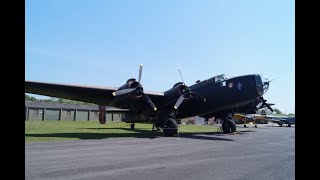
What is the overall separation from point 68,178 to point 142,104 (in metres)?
15.5

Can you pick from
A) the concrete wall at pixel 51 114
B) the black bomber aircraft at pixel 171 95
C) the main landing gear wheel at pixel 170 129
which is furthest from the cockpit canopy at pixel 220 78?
the concrete wall at pixel 51 114

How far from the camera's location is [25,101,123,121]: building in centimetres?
7492

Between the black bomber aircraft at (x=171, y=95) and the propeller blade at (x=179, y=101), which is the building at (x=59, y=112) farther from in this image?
the propeller blade at (x=179, y=101)

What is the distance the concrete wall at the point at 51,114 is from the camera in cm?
7783

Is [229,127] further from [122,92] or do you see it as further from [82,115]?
[82,115]

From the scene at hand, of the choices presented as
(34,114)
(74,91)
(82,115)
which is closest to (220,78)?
(74,91)

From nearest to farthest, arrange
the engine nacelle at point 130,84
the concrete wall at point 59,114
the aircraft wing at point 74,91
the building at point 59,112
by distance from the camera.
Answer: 1. the aircraft wing at point 74,91
2. the engine nacelle at point 130,84
3. the concrete wall at point 59,114
4. the building at point 59,112

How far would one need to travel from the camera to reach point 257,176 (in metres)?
7.64

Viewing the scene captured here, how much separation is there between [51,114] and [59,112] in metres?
2.67
